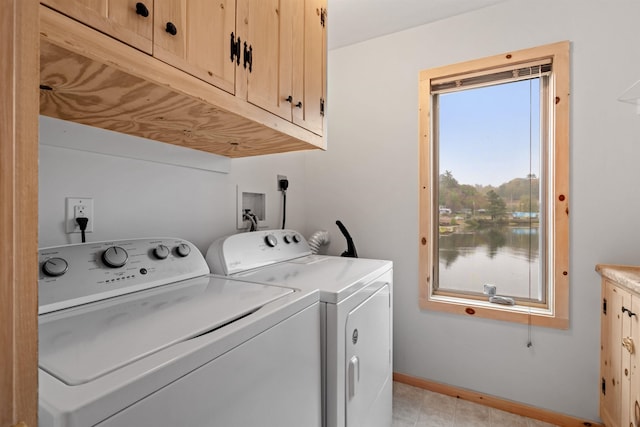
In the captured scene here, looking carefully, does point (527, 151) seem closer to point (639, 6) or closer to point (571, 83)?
point (571, 83)

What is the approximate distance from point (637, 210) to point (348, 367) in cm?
174

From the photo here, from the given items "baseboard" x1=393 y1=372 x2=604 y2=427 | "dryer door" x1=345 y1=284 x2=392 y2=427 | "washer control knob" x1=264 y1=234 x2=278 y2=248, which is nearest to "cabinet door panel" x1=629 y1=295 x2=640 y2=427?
"baseboard" x1=393 y1=372 x2=604 y2=427

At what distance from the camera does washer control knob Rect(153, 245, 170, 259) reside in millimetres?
1054

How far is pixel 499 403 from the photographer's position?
6.01 feet

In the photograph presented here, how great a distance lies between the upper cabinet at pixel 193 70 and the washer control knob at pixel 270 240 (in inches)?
18.2

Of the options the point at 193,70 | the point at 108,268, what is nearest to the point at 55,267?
the point at 108,268

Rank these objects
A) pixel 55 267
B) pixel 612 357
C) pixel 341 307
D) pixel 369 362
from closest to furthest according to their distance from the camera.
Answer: pixel 55 267, pixel 341 307, pixel 369 362, pixel 612 357

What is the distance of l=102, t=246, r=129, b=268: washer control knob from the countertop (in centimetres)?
196

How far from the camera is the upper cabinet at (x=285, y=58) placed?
3.35 ft

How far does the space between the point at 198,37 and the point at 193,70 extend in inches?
4.1

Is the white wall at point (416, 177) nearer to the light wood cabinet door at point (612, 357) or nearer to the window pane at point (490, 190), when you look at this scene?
the light wood cabinet door at point (612, 357)

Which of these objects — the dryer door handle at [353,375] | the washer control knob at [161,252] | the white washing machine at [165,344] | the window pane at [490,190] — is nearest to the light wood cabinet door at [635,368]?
the window pane at [490,190]

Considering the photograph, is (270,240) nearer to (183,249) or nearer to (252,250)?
(252,250)

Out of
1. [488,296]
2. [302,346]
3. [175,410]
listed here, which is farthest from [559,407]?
[175,410]
